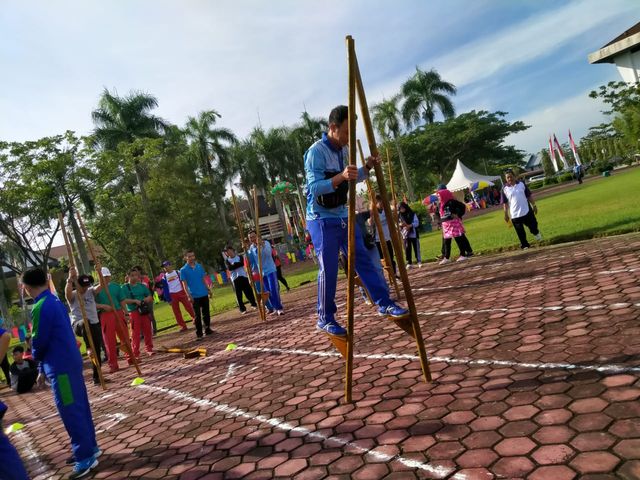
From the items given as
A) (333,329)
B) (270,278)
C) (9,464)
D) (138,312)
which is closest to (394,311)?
(333,329)

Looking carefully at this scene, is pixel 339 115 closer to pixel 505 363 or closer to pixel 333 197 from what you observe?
pixel 333 197

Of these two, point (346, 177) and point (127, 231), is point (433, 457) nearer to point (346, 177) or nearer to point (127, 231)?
point (346, 177)

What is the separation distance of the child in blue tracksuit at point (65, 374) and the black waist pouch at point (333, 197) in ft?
8.50

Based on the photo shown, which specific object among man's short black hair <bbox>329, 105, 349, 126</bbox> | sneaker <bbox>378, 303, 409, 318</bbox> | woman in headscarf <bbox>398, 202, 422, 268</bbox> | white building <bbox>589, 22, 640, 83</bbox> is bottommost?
sneaker <bbox>378, 303, 409, 318</bbox>

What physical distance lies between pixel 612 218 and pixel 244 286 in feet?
31.3

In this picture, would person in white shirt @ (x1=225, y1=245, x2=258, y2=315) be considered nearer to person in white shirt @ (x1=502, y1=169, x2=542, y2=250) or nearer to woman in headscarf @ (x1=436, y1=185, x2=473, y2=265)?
woman in headscarf @ (x1=436, y1=185, x2=473, y2=265)

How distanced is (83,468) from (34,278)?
1.74 meters

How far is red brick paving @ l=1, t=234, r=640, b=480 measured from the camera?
2.66 meters

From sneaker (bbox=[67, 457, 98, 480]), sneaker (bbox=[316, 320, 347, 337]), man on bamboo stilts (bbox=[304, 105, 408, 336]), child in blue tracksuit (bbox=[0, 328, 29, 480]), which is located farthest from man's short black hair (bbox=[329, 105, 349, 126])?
sneaker (bbox=[67, 457, 98, 480])


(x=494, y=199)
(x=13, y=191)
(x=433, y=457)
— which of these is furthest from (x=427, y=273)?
(x=494, y=199)

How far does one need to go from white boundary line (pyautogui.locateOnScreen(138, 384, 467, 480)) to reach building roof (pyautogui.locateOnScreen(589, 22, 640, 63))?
28401mm

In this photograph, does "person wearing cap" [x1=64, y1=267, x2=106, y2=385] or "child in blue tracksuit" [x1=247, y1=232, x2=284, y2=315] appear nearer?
"person wearing cap" [x1=64, y1=267, x2=106, y2=385]

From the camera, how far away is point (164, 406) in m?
5.42

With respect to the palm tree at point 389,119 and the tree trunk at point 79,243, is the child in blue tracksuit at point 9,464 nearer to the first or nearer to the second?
the tree trunk at point 79,243
